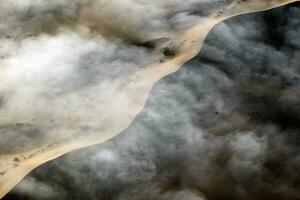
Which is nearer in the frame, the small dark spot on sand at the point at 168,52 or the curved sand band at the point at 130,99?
the curved sand band at the point at 130,99

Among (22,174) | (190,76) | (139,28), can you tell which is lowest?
(22,174)

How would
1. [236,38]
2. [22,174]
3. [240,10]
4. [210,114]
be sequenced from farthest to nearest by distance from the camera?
[240,10], [236,38], [210,114], [22,174]

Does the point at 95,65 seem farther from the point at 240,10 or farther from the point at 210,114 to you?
the point at 240,10

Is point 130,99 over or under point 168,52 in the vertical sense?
under

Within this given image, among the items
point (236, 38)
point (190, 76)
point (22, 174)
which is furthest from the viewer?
point (236, 38)

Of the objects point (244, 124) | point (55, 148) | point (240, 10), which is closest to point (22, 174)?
point (55, 148)

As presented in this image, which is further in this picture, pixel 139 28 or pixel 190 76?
pixel 139 28

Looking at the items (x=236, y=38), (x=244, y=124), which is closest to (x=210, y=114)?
(x=244, y=124)

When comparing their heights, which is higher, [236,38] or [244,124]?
[236,38]
